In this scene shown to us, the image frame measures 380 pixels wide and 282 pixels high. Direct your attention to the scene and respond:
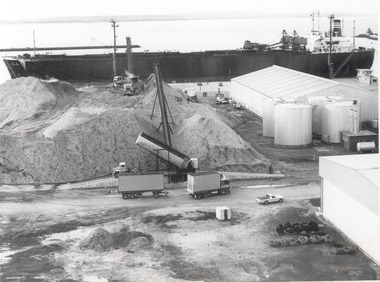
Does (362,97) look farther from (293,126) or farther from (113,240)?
(113,240)

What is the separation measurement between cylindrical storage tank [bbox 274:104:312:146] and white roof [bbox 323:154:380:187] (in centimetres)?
1666

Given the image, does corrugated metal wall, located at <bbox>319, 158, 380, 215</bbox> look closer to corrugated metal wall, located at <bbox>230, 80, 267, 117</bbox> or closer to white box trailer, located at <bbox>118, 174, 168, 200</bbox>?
white box trailer, located at <bbox>118, 174, 168, 200</bbox>

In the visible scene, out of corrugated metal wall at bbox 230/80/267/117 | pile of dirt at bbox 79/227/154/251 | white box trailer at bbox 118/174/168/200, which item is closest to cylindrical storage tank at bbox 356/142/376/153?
white box trailer at bbox 118/174/168/200

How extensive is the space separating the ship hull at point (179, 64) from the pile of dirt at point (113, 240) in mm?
56767

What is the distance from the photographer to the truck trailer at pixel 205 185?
30.5m

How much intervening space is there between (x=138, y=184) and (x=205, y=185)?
348cm

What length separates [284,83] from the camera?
188 ft

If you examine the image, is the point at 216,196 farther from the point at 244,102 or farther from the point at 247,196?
the point at 244,102

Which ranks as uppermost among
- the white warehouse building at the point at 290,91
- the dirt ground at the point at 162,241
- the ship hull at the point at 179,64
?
the ship hull at the point at 179,64

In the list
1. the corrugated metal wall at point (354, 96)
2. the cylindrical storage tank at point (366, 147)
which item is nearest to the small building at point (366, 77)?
the corrugated metal wall at point (354, 96)

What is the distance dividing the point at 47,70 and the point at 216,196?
5489cm

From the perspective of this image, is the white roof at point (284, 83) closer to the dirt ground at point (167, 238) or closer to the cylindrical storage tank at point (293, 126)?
the cylindrical storage tank at point (293, 126)

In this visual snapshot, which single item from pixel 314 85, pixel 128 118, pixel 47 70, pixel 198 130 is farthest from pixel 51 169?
pixel 47 70

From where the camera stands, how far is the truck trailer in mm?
30469
